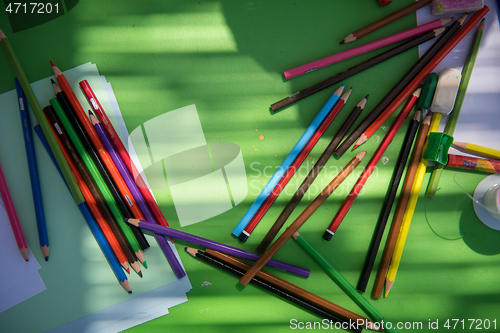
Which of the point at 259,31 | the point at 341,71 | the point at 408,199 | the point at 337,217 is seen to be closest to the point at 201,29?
the point at 259,31

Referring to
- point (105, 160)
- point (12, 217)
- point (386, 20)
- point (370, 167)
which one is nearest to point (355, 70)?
point (386, 20)

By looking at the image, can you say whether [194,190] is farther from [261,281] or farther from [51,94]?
[51,94]

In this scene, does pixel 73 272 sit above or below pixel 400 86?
below

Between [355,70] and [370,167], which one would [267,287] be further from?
[355,70]

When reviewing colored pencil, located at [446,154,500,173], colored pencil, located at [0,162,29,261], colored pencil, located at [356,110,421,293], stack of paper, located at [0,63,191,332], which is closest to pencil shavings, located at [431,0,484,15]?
colored pencil, located at [356,110,421,293]

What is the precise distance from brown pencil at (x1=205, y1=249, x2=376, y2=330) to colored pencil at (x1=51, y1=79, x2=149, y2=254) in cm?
22

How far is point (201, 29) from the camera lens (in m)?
0.92

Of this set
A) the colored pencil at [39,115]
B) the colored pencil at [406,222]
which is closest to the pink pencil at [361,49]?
the colored pencil at [406,222]

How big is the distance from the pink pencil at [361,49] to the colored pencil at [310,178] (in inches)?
5.8

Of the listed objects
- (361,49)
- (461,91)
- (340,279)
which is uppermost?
(361,49)

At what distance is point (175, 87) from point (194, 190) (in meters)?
0.33

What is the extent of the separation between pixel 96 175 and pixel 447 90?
109 centimetres

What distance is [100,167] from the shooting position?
2.89 ft

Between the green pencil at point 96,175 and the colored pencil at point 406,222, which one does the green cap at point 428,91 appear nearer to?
the colored pencil at point 406,222
